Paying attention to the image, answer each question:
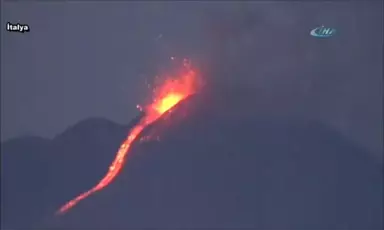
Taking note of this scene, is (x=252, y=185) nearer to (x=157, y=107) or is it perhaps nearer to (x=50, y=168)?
(x=157, y=107)

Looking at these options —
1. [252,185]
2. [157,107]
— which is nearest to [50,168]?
[157,107]
